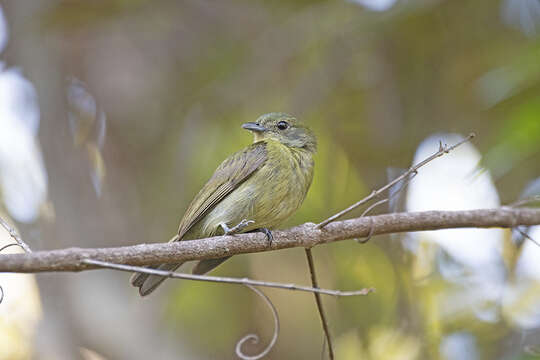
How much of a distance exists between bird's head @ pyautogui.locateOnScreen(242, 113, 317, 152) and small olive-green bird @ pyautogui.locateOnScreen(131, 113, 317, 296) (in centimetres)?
17

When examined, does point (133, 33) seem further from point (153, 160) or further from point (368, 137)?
point (368, 137)

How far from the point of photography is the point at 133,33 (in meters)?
7.04

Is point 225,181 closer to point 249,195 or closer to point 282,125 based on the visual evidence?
point 249,195

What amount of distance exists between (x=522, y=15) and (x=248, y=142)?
2706 millimetres

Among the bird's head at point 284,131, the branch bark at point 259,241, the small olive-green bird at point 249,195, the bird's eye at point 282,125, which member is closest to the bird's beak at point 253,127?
the bird's head at point 284,131

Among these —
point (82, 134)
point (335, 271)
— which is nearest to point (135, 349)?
point (335, 271)

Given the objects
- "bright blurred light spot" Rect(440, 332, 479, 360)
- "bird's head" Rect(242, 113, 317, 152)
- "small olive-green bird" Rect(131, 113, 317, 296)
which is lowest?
"bright blurred light spot" Rect(440, 332, 479, 360)

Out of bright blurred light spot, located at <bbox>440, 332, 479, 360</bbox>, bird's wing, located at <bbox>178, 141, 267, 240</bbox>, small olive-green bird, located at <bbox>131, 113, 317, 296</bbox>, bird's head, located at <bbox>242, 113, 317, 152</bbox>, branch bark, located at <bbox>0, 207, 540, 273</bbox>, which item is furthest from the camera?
bright blurred light spot, located at <bbox>440, 332, 479, 360</bbox>

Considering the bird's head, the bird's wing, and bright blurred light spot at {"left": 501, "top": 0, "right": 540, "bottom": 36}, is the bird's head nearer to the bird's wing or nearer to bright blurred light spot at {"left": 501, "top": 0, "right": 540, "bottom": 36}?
the bird's wing

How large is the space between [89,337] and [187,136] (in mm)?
2160

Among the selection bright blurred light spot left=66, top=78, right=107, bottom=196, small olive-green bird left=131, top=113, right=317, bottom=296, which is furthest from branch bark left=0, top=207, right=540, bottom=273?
bright blurred light spot left=66, top=78, right=107, bottom=196

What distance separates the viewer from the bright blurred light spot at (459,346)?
15.9 ft

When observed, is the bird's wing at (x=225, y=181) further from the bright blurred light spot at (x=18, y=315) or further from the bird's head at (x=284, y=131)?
the bright blurred light spot at (x=18, y=315)

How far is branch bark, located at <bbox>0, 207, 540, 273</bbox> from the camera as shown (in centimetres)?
207
